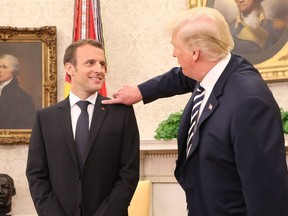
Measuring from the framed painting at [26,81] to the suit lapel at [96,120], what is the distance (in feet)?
8.94

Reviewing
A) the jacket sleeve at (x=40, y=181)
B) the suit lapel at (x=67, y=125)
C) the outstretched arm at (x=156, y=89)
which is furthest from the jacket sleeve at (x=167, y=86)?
the jacket sleeve at (x=40, y=181)

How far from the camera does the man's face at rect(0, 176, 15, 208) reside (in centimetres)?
514

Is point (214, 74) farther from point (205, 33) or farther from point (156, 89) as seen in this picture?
point (156, 89)

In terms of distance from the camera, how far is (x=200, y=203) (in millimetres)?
2201

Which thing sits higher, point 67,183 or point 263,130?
point 263,130

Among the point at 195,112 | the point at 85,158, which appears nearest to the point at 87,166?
the point at 85,158

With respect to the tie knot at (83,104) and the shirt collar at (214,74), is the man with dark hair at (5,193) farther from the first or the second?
the shirt collar at (214,74)

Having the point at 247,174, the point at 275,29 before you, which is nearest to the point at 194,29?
the point at 247,174

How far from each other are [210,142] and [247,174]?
0.21m

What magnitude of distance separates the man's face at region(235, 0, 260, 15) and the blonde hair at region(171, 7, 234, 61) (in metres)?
3.04

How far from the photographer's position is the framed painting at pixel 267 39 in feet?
16.2

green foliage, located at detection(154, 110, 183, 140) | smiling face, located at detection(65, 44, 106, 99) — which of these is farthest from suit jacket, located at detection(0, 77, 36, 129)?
smiling face, located at detection(65, 44, 106, 99)

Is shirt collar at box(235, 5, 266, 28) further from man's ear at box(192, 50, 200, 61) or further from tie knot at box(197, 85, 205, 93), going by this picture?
man's ear at box(192, 50, 200, 61)

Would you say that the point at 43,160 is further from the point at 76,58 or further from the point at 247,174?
the point at 247,174
